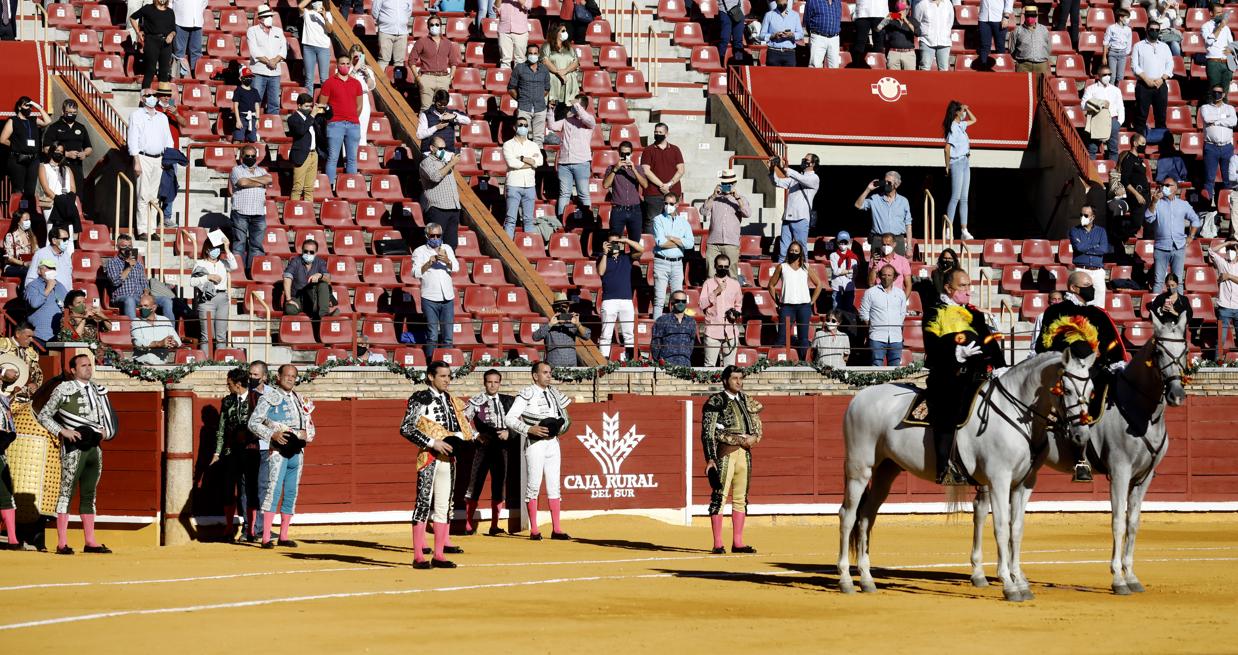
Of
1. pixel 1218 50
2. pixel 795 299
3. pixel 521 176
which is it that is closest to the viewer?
pixel 795 299

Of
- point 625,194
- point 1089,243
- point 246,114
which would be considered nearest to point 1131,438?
point 625,194

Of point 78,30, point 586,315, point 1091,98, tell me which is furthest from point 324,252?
point 1091,98

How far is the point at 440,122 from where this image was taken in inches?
1022

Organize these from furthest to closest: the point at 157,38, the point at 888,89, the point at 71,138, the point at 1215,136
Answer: the point at 888,89, the point at 1215,136, the point at 157,38, the point at 71,138

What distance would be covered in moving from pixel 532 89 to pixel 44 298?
7.84 metres

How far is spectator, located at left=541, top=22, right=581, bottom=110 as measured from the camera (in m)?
27.7

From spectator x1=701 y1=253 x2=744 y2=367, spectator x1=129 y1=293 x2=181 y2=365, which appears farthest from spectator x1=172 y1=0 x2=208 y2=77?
spectator x1=701 y1=253 x2=744 y2=367

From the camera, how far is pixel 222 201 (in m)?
26.3

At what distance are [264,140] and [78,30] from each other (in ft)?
11.3

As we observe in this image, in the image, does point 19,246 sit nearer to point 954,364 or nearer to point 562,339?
point 562,339

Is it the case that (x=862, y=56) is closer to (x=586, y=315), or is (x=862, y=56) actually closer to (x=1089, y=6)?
(x=1089, y=6)

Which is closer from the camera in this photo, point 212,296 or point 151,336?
point 151,336

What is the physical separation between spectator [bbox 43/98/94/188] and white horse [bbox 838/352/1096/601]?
13.1m

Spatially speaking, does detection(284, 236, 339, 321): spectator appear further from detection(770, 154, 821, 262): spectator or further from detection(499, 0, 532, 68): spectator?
detection(770, 154, 821, 262): spectator
